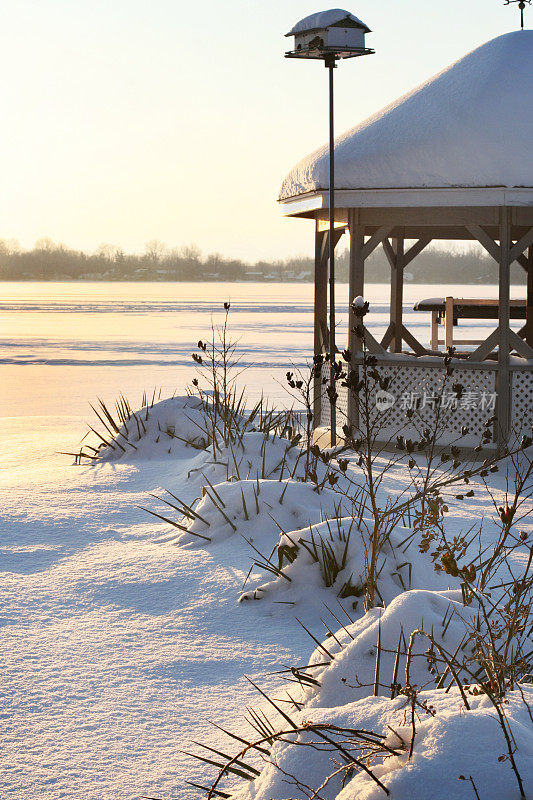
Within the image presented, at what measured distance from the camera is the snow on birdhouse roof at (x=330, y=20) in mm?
9617

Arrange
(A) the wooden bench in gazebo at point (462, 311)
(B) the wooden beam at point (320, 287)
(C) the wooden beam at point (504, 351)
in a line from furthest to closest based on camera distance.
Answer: (A) the wooden bench in gazebo at point (462, 311)
(B) the wooden beam at point (320, 287)
(C) the wooden beam at point (504, 351)

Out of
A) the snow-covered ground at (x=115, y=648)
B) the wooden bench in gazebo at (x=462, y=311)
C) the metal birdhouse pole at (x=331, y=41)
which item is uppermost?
the metal birdhouse pole at (x=331, y=41)

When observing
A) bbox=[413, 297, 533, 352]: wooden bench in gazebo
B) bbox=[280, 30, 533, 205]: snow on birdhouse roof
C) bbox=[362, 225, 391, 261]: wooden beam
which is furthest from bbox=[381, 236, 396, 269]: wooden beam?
bbox=[362, 225, 391, 261]: wooden beam

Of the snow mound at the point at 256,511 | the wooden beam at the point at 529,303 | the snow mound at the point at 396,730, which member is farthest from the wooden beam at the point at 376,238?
the snow mound at the point at 396,730

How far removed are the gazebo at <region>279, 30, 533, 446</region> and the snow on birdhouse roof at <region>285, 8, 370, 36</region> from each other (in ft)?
4.26

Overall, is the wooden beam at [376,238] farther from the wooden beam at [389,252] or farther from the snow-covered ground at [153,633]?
the snow-covered ground at [153,633]

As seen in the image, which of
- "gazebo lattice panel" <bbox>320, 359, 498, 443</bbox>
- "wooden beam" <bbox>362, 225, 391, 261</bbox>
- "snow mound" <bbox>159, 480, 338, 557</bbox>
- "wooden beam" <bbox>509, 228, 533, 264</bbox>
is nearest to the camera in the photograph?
"snow mound" <bbox>159, 480, 338, 557</bbox>

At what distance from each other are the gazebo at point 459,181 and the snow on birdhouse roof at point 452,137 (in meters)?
0.01

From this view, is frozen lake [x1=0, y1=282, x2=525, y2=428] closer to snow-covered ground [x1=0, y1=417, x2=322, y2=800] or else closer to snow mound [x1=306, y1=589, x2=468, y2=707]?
snow-covered ground [x1=0, y1=417, x2=322, y2=800]

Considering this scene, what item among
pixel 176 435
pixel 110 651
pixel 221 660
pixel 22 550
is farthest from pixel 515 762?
pixel 176 435

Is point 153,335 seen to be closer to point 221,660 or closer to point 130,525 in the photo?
point 130,525

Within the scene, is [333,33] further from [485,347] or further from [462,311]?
[462,311]

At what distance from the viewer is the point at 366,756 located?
2293mm

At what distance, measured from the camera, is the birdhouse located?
380 inches
